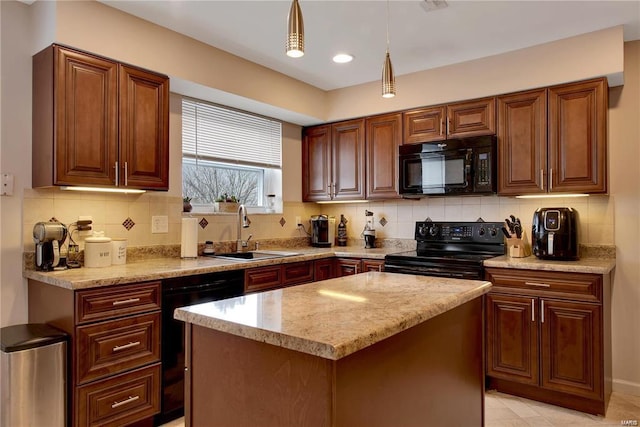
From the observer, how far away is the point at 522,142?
318cm

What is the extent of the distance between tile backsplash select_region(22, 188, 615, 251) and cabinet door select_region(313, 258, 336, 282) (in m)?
0.65

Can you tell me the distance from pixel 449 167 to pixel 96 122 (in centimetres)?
255

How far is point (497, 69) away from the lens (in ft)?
10.7

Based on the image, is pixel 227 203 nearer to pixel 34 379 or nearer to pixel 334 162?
pixel 334 162

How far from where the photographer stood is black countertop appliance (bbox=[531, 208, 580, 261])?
2945 mm

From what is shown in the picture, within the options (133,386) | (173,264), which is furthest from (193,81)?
(133,386)

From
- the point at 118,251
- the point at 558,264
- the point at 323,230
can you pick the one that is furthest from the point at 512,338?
the point at 118,251

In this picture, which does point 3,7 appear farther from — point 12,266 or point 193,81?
point 12,266

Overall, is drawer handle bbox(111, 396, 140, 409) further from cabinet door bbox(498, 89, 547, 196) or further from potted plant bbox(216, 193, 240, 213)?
cabinet door bbox(498, 89, 547, 196)

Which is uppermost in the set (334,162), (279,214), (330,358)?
(334,162)

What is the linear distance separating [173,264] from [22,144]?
3.64 feet

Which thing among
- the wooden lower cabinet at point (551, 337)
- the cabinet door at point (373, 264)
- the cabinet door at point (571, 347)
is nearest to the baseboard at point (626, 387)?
the wooden lower cabinet at point (551, 337)

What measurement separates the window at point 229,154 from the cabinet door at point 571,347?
255 centimetres

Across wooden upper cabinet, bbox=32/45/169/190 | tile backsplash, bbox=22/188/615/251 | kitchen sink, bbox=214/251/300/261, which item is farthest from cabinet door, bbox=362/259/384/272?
wooden upper cabinet, bbox=32/45/169/190
